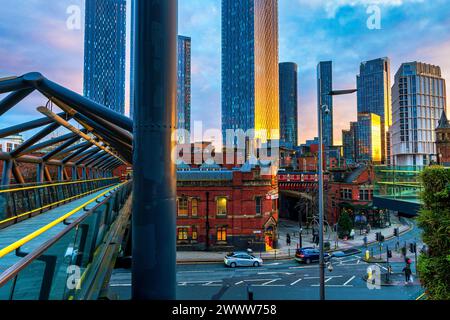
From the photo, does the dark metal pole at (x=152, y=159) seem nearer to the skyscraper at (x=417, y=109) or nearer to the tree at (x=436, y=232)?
the tree at (x=436, y=232)

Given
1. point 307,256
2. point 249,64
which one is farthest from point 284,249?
point 249,64

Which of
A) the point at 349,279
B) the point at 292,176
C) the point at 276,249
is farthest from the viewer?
the point at 292,176

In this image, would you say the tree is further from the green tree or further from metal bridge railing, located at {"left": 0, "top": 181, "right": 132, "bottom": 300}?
the green tree

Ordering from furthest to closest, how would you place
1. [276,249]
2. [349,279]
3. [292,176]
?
[292,176] < [276,249] < [349,279]

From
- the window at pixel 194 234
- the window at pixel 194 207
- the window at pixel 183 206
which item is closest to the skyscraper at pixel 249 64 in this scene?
the window at pixel 194 207

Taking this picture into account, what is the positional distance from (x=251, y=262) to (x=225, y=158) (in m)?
40.7

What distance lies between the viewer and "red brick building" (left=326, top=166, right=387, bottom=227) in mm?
50031

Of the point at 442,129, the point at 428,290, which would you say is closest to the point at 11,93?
the point at 428,290

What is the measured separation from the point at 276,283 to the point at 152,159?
22.1m

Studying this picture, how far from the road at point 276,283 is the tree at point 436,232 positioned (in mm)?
11749

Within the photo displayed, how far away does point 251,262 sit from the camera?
28.6 m

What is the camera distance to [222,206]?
3631 centimetres
